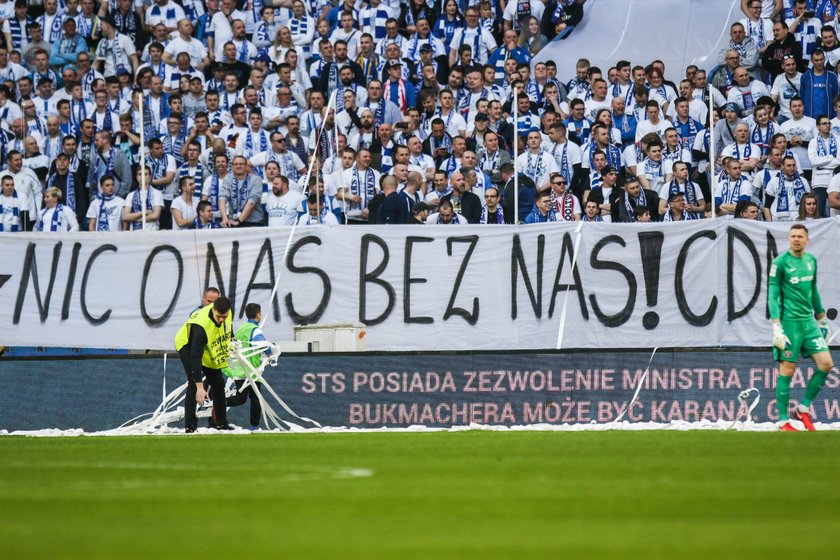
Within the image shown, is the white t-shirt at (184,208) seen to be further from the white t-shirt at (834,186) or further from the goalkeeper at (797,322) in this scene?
the goalkeeper at (797,322)

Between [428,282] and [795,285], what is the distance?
17.4ft

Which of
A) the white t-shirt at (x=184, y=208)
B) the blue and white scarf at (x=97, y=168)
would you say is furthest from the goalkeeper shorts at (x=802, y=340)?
the blue and white scarf at (x=97, y=168)

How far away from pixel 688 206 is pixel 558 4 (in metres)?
6.15

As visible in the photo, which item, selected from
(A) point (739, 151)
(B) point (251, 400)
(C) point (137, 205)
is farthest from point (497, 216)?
(C) point (137, 205)

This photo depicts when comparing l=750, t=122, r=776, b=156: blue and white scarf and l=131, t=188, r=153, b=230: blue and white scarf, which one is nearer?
l=750, t=122, r=776, b=156: blue and white scarf

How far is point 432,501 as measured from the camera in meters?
7.30

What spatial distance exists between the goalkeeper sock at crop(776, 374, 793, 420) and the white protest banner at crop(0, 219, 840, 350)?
293 cm

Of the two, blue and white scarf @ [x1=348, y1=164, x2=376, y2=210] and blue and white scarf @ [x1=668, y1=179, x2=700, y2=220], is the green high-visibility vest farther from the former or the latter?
blue and white scarf @ [x1=668, y1=179, x2=700, y2=220]

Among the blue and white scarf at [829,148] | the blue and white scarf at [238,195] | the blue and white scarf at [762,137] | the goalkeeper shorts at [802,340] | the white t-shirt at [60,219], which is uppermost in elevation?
the blue and white scarf at [762,137]

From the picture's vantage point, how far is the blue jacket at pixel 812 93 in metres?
21.1

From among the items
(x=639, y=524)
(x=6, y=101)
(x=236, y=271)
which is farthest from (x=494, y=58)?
(x=639, y=524)

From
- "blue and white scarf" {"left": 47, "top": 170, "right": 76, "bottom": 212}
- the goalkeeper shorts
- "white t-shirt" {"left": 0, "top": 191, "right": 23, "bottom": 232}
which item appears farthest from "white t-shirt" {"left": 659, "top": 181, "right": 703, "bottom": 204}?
"white t-shirt" {"left": 0, "top": 191, "right": 23, "bottom": 232}

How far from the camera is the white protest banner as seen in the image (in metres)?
18.2

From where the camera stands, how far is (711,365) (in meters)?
17.6
